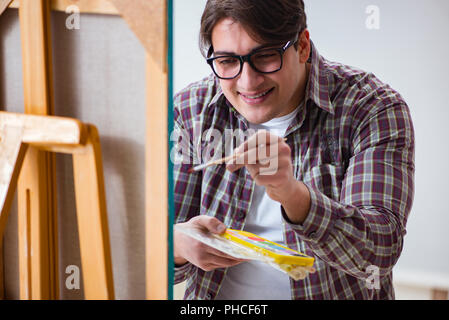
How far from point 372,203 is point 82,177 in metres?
0.58

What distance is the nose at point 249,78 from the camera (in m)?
0.94

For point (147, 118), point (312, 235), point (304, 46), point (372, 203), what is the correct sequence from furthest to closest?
point (304, 46), point (372, 203), point (312, 235), point (147, 118)

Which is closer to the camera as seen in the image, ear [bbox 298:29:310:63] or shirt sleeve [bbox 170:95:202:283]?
ear [bbox 298:29:310:63]

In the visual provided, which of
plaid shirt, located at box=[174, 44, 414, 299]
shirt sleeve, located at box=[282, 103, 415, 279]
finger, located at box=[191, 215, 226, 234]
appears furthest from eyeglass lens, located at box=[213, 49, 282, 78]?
finger, located at box=[191, 215, 226, 234]

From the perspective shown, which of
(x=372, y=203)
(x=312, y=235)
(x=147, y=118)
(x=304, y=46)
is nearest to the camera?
(x=147, y=118)

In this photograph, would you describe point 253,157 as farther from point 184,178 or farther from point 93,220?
point 184,178

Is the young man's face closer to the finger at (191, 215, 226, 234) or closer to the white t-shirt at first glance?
the white t-shirt

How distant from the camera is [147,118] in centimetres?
65

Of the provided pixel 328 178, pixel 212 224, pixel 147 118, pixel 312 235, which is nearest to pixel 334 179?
pixel 328 178

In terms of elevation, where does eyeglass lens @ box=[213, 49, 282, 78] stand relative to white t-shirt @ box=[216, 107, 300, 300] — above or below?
above

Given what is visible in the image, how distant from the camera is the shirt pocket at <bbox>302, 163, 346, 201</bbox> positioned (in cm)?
97

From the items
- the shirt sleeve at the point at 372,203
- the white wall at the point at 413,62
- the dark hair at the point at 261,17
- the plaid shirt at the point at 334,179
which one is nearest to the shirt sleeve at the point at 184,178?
the plaid shirt at the point at 334,179
